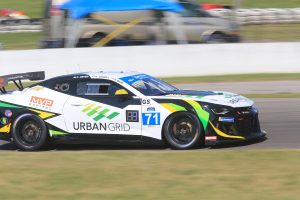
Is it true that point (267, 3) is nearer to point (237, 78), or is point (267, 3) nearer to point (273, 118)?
point (237, 78)

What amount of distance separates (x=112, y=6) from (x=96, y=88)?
516 inches

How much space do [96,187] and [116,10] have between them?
16.5 meters

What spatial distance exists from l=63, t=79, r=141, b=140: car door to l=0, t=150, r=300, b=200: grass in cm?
49

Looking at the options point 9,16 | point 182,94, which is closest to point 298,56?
point 182,94

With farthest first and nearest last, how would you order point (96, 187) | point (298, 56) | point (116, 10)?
1. point (116, 10)
2. point (298, 56)
3. point (96, 187)

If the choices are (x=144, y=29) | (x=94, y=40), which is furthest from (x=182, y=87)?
(x=94, y=40)

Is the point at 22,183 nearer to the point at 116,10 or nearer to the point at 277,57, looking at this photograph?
the point at 277,57

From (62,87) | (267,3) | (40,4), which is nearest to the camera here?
(62,87)

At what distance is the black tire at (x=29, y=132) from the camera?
1063cm

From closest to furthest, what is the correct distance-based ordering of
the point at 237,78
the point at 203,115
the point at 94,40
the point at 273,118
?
1. the point at 203,115
2. the point at 273,118
3. the point at 237,78
4. the point at 94,40

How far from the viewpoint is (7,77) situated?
36.1 ft

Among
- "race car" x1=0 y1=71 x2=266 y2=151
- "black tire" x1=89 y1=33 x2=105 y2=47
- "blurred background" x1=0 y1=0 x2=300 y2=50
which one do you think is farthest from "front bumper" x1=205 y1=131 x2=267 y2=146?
"black tire" x1=89 y1=33 x2=105 y2=47

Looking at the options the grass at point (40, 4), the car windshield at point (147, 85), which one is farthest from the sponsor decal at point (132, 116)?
the grass at point (40, 4)

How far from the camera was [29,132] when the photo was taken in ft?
35.3
